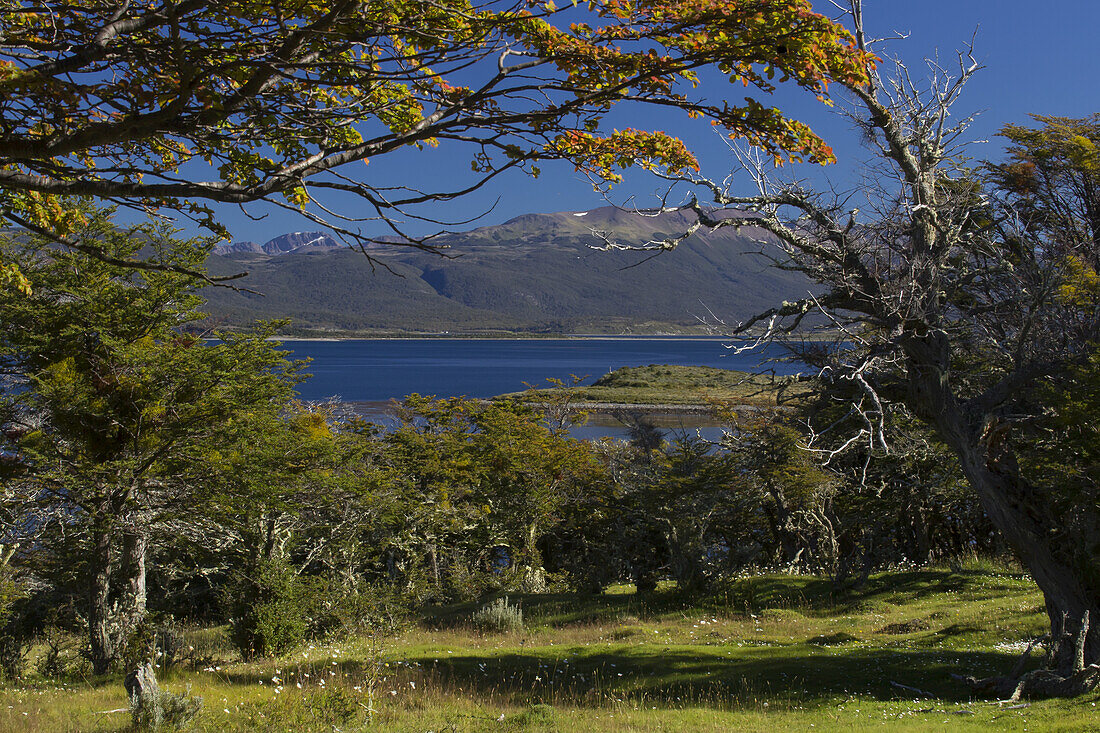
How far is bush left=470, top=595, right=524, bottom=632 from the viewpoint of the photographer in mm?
14391

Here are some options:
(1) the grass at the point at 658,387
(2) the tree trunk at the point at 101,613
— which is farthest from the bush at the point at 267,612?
(1) the grass at the point at 658,387

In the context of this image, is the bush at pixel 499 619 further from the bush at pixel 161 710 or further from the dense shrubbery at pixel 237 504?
the bush at pixel 161 710

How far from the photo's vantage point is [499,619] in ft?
48.2

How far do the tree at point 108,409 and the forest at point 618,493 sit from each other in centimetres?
7

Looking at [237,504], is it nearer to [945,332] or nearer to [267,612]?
[267,612]

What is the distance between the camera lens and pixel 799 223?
874 centimetres

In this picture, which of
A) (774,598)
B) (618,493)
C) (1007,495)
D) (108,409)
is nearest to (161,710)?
(108,409)

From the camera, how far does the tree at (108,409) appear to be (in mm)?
11992

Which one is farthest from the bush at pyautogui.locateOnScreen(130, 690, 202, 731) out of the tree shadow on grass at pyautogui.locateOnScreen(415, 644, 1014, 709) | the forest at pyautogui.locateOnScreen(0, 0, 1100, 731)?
the tree shadow on grass at pyautogui.locateOnScreen(415, 644, 1014, 709)

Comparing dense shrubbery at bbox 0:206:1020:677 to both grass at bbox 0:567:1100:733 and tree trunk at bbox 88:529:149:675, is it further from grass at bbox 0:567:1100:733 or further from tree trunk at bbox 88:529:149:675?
grass at bbox 0:567:1100:733

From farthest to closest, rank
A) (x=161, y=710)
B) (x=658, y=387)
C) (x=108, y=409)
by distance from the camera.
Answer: (x=658, y=387), (x=108, y=409), (x=161, y=710)

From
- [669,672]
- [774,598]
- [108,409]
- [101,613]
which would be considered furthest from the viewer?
[774,598]

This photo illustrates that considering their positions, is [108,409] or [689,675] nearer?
[689,675]

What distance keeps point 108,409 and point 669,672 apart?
10265 millimetres
